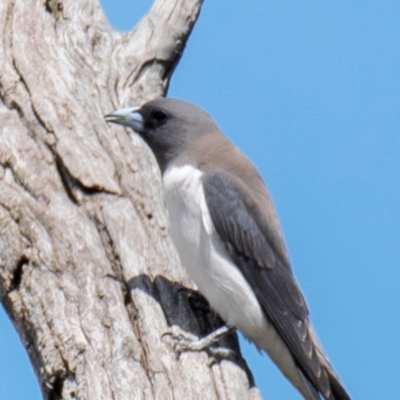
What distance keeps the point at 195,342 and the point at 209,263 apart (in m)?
0.61

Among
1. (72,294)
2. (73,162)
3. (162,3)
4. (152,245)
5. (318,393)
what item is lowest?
(318,393)

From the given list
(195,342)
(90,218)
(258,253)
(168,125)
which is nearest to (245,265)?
(258,253)

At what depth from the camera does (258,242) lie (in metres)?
6.01

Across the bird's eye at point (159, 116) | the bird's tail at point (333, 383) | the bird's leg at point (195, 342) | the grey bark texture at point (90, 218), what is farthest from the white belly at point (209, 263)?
the bird's eye at point (159, 116)

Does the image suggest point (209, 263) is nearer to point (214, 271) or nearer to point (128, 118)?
point (214, 271)

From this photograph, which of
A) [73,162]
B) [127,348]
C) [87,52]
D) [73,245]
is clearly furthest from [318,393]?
[87,52]

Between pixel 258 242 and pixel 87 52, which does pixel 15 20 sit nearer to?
pixel 87 52

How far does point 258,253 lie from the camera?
5969mm

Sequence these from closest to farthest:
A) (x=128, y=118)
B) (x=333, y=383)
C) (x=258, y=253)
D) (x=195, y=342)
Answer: (x=195, y=342) < (x=333, y=383) < (x=258, y=253) < (x=128, y=118)

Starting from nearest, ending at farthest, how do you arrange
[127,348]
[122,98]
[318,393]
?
1. [127,348]
2. [318,393]
3. [122,98]

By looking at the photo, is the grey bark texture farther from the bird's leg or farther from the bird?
the bird

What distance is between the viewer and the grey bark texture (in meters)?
5.20

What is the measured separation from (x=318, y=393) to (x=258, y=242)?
93 cm

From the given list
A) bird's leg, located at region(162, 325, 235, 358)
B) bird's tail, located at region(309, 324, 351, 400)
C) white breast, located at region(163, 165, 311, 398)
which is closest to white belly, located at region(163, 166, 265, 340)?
white breast, located at region(163, 165, 311, 398)
